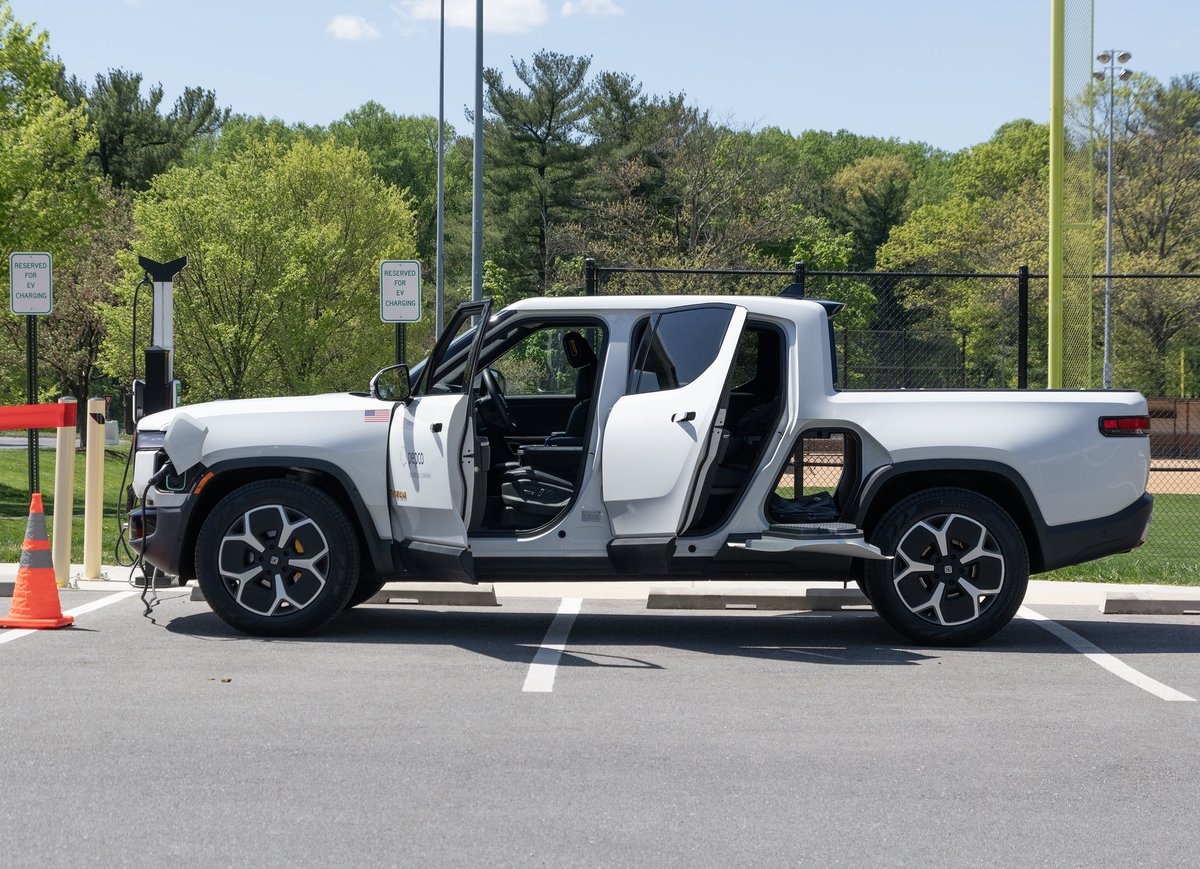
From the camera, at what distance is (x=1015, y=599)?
8.11 metres

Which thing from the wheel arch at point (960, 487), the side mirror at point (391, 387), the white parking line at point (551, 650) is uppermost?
the side mirror at point (391, 387)

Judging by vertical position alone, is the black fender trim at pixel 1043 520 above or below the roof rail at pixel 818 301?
below

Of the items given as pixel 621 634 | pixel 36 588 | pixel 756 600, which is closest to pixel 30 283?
pixel 36 588

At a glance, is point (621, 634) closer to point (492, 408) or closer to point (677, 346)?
point (492, 408)

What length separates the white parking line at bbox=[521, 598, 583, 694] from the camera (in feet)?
23.5

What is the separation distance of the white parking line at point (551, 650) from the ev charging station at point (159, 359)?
3.28 m

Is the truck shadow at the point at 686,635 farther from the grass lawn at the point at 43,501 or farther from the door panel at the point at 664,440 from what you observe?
the grass lawn at the point at 43,501

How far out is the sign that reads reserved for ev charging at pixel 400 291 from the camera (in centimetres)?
1219

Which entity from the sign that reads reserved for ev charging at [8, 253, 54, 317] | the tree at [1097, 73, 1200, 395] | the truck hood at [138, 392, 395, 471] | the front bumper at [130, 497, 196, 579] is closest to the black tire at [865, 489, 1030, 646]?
the truck hood at [138, 392, 395, 471]

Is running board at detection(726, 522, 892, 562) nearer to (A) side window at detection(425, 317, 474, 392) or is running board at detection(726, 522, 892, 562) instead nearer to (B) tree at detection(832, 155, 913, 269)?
(A) side window at detection(425, 317, 474, 392)

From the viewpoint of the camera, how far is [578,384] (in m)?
9.06

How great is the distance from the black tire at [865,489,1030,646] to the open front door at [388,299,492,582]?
239 centimetres

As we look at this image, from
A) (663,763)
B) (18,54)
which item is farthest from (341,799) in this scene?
(18,54)

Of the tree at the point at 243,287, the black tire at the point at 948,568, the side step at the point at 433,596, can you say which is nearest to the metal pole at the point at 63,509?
the side step at the point at 433,596
